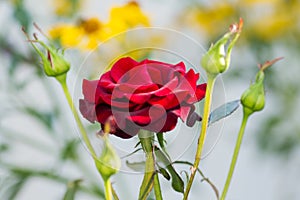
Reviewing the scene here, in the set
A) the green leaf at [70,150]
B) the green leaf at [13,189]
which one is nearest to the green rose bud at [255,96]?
the green leaf at [13,189]

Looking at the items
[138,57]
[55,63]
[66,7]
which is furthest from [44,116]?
[55,63]

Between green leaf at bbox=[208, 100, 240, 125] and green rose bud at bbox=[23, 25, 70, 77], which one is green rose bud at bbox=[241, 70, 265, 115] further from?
green rose bud at bbox=[23, 25, 70, 77]

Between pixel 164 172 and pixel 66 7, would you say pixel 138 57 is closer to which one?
pixel 164 172

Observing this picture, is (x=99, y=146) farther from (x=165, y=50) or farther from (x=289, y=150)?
(x=289, y=150)

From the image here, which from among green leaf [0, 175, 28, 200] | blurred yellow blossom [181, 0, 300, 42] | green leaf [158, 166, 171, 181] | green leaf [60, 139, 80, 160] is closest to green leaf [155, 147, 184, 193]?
green leaf [158, 166, 171, 181]

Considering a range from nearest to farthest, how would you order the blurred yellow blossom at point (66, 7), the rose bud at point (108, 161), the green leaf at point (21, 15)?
the rose bud at point (108, 161), the green leaf at point (21, 15), the blurred yellow blossom at point (66, 7)

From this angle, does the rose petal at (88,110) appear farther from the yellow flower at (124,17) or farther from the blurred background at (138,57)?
the yellow flower at (124,17)
